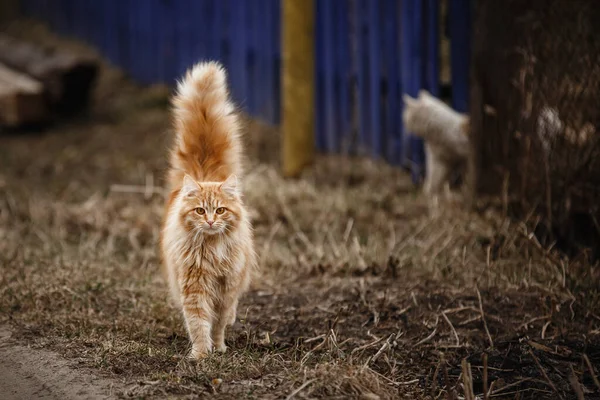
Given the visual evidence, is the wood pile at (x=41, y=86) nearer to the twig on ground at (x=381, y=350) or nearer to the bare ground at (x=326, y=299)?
the bare ground at (x=326, y=299)

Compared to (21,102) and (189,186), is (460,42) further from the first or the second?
(21,102)

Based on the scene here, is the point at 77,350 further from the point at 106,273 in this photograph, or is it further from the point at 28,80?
the point at 28,80

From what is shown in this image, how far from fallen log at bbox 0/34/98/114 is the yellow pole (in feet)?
11.0

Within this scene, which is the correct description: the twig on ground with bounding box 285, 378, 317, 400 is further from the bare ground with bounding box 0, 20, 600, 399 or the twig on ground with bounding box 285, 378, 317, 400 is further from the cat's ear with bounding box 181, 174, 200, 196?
the cat's ear with bounding box 181, 174, 200, 196

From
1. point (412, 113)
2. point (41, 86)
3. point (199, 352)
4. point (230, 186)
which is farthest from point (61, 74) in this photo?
point (199, 352)

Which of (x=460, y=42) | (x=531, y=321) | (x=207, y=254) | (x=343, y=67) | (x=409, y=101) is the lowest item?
(x=531, y=321)

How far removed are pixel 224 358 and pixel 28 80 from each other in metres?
7.09

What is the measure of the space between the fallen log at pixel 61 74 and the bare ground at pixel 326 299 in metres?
2.84

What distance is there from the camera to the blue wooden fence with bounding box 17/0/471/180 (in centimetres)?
750

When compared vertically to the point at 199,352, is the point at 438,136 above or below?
above

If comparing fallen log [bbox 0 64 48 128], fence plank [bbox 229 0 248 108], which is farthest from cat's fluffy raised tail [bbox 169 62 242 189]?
fallen log [bbox 0 64 48 128]

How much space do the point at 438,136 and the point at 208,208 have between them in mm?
3223

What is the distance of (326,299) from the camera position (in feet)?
16.0

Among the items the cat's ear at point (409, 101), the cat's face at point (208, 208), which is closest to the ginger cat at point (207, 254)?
the cat's face at point (208, 208)
